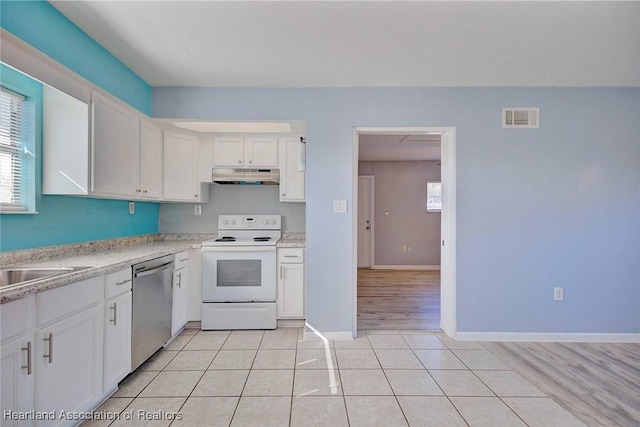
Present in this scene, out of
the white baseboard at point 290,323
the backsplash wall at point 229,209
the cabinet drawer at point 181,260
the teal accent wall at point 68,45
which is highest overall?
the teal accent wall at point 68,45

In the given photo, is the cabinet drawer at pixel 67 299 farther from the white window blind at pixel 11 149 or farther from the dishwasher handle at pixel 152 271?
the white window blind at pixel 11 149

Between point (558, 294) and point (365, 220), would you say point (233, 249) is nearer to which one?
point (558, 294)

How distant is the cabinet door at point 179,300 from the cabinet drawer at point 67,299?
106cm

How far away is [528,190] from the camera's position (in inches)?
118

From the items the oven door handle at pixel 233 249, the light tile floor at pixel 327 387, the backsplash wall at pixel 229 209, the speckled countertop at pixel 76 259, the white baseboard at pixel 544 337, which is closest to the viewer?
the speckled countertop at pixel 76 259

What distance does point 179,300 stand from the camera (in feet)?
9.83

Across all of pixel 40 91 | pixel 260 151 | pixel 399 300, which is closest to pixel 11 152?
pixel 40 91

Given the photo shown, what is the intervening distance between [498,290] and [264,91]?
2.95m

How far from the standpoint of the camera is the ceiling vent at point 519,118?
9.82 feet

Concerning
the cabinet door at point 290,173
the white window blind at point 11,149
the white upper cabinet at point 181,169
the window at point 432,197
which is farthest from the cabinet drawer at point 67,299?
the window at point 432,197

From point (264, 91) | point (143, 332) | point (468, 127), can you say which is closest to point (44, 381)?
point (143, 332)

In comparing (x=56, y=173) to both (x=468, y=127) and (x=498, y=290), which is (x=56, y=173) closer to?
(x=468, y=127)

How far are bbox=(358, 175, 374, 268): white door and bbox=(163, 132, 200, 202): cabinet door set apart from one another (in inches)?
157

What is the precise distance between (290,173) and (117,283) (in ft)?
6.43
